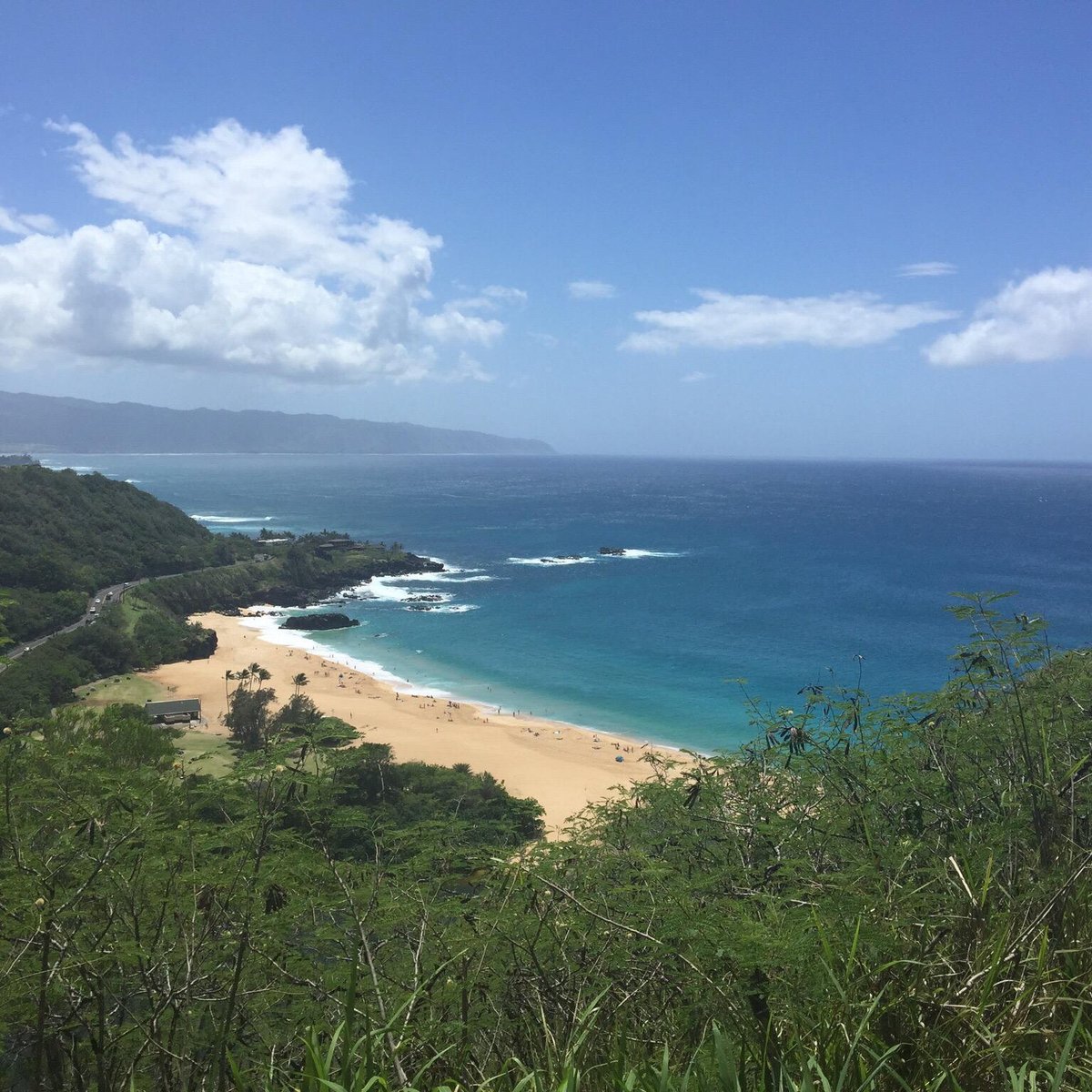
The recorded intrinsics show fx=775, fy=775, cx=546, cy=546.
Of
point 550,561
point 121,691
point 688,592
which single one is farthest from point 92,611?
point 688,592

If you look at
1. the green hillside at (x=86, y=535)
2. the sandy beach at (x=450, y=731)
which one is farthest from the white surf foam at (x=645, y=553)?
the sandy beach at (x=450, y=731)

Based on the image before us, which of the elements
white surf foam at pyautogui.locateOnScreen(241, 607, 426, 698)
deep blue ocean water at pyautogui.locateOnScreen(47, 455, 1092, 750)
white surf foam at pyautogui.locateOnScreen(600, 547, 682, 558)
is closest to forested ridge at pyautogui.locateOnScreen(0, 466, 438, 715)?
white surf foam at pyautogui.locateOnScreen(241, 607, 426, 698)

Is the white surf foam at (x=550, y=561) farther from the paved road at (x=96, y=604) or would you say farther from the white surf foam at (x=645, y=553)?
the paved road at (x=96, y=604)

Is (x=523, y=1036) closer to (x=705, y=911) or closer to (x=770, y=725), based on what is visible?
(x=705, y=911)

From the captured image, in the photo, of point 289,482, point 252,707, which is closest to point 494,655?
point 252,707

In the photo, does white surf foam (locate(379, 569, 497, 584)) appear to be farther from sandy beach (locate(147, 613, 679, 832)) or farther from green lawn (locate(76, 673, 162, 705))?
green lawn (locate(76, 673, 162, 705))
